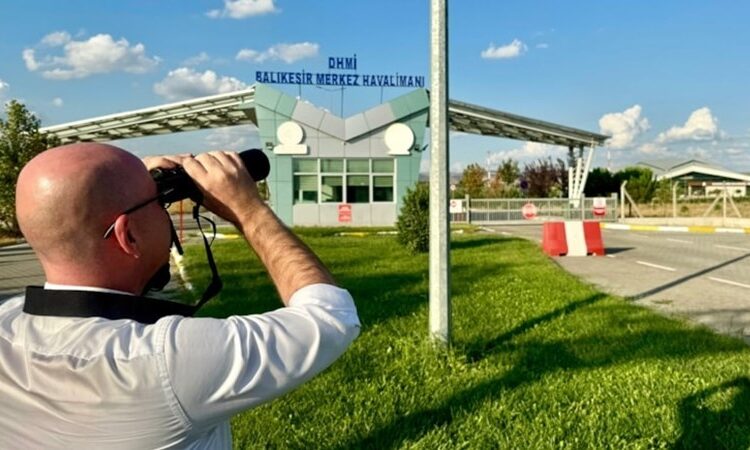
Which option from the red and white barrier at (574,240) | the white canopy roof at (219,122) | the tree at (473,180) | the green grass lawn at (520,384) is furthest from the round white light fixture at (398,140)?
the tree at (473,180)

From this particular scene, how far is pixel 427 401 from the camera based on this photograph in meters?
4.41

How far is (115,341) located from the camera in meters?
1.17

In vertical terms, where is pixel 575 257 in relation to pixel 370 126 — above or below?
below

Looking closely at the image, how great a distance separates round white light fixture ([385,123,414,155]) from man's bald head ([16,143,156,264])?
1112 inches

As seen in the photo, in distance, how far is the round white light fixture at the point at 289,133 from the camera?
93.1 ft

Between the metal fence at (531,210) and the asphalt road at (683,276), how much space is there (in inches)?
579

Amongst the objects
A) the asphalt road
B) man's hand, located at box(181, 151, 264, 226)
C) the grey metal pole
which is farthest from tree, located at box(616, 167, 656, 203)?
man's hand, located at box(181, 151, 264, 226)

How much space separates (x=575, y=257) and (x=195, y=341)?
1436cm

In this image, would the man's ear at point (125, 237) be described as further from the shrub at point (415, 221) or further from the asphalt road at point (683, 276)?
the shrub at point (415, 221)

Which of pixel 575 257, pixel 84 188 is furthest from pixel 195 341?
pixel 575 257

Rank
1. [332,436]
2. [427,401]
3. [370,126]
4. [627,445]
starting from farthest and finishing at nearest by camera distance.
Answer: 1. [370,126]
2. [427,401]
3. [332,436]
4. [627,445]

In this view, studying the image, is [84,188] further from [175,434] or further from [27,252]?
[27,252]

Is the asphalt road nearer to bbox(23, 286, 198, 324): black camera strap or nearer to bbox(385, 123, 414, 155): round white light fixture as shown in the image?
bbox(23, 286, 198, 324): black camera strap

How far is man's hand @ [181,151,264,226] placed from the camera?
4.44 ft
